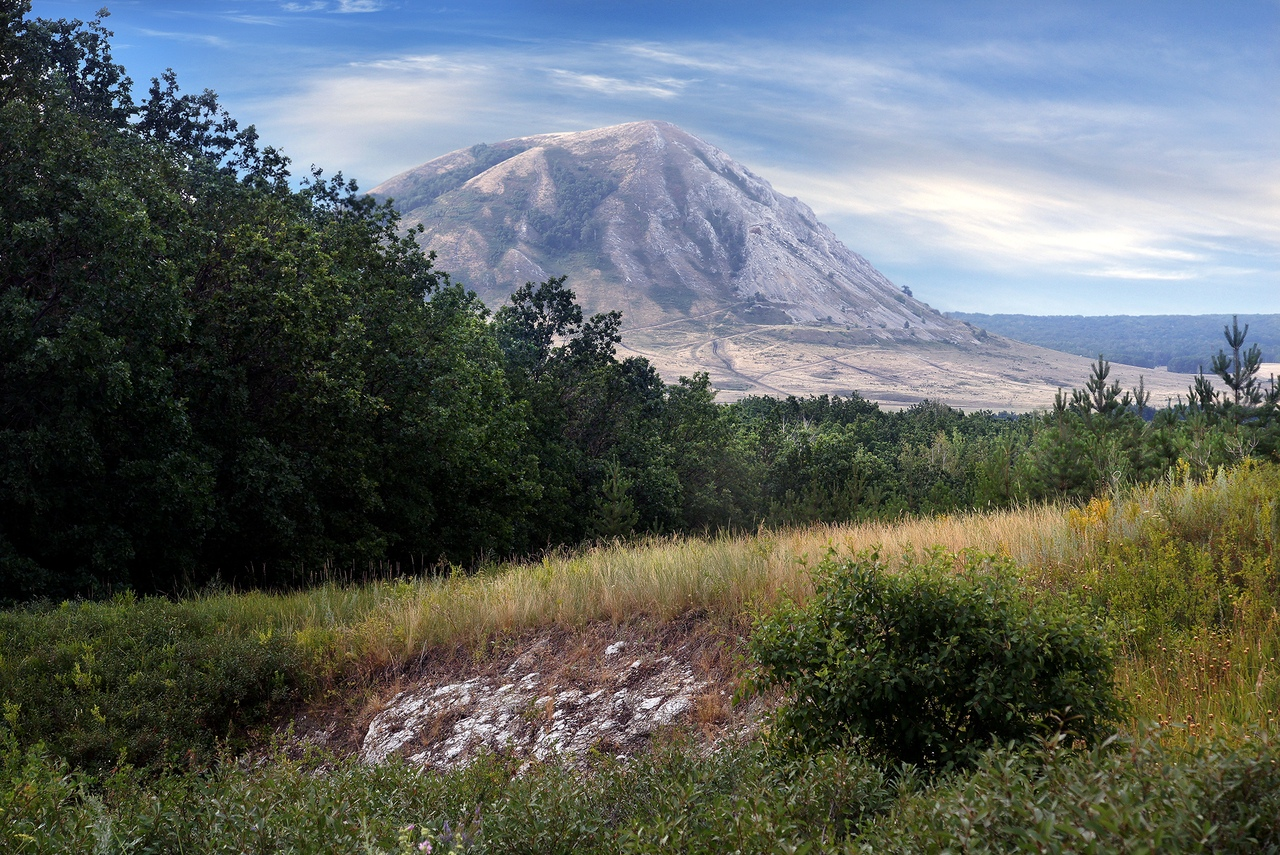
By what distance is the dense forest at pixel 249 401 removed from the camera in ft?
45.6

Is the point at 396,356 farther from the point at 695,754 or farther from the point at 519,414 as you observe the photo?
the point at 695,754

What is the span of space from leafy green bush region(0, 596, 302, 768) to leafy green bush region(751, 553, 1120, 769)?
5061mm

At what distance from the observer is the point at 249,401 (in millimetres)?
17141

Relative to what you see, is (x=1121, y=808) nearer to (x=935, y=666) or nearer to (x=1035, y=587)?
(x=935, y=666)

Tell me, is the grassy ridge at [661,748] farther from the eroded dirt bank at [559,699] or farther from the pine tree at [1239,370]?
the pine tree at [1239,370]

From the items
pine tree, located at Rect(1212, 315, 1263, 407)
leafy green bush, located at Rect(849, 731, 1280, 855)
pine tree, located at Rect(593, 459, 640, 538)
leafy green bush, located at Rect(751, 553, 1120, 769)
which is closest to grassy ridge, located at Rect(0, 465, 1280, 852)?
leafy green bush, located at Rect(849, 731, 1280, 855)

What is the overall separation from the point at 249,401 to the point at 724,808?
1620 centimetres

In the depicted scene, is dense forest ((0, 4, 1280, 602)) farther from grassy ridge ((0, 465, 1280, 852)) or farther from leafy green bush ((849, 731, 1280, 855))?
leafy green bush ((849, 731, 1280, 855))

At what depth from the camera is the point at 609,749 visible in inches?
254

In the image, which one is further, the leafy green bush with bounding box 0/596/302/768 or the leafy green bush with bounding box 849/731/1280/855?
the leafy green bush with bounding box 0/596/302/768

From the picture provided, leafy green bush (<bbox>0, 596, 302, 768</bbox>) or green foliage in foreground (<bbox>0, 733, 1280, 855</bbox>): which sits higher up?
green foliage in foreground (<bbox>0, 733, 1280, 855</bbox>)

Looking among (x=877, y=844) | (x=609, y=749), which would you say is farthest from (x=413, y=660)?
(x=877, y=844)

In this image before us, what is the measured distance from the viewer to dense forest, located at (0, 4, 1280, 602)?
1391cm

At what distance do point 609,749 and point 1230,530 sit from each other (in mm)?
5589
